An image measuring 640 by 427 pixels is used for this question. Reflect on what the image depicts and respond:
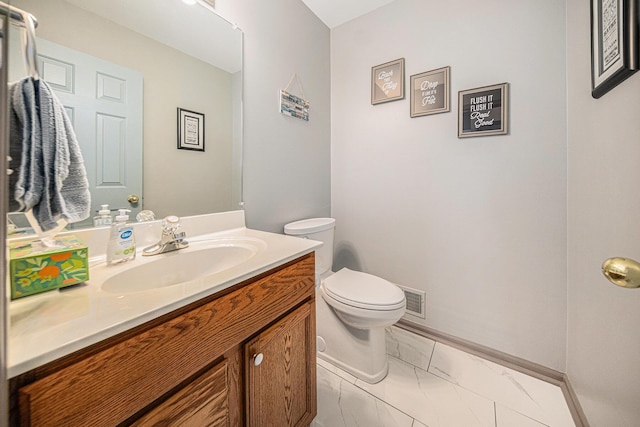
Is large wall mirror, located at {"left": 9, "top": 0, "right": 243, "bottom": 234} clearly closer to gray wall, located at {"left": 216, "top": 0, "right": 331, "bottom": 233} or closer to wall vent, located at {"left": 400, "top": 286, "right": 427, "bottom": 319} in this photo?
gray wall, located at {"left": 216, "top": 0, "right": 331, "bottom": 233}

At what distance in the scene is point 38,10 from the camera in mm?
661

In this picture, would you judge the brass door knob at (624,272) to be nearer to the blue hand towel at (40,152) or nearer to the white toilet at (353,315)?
the white toilet at (353,315)

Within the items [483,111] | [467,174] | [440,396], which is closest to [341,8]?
[483,111]

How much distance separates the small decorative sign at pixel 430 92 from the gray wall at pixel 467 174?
0.05 m

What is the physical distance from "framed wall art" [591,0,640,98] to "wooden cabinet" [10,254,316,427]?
1.07m

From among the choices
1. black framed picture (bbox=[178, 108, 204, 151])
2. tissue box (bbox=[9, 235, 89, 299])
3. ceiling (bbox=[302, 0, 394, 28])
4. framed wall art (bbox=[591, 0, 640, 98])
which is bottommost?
tissue box (bbox=[9, 235, 89, 299])

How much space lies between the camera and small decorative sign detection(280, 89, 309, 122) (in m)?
1.45

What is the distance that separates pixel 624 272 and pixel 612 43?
733 millimetres

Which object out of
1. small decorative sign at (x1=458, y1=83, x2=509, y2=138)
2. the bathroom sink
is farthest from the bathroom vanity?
small decorative sign at (x1=458, y1=83, x2=509, y2=138)

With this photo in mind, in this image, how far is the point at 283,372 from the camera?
79 centimetres

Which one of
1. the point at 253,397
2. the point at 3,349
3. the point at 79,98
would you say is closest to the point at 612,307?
the point at 253,397

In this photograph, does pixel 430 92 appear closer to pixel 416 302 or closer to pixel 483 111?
pixel 483 111

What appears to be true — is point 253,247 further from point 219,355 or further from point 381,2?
point 381,2

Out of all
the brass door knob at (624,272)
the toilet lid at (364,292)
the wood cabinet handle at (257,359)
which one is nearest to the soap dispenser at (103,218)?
the wood cabinet handle at (257,359)
